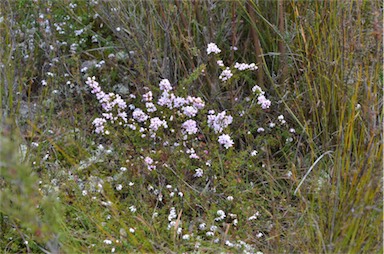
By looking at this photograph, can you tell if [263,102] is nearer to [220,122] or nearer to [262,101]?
[262,101]

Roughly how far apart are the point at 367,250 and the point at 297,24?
1495 mm

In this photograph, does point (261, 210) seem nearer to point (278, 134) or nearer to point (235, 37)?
point (278, 134)

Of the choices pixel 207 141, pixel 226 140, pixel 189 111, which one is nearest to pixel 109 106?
pixel 189 111

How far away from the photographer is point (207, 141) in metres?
3.12

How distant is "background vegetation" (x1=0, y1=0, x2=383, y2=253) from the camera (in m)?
2.37

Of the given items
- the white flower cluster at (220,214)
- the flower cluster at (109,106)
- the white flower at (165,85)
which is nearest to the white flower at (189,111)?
the white flower at (165,85)

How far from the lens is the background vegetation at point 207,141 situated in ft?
7.77

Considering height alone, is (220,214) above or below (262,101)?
below

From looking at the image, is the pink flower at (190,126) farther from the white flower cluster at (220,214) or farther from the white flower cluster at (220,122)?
the white flower cluster at (220,214)

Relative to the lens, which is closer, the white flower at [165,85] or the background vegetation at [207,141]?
the background vegetation at [207,141]

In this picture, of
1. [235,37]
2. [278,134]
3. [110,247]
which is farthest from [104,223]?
[235,37]

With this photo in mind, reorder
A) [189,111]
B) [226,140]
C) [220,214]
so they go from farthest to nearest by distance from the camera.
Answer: [189,111]
[226,140]
[220,214]

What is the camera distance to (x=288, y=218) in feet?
8.70

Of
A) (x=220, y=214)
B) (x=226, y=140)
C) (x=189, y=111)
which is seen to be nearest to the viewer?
(x=220, y=214)
